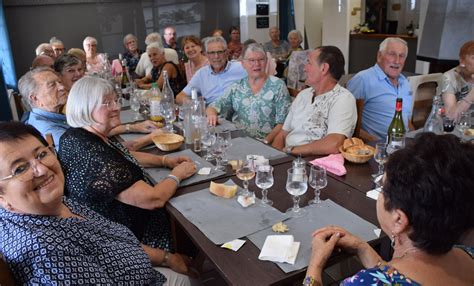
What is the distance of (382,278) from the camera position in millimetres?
917

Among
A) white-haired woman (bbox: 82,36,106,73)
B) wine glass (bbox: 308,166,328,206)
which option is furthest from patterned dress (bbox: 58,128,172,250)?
white-haired woman (bbox: 82,36,106,73)

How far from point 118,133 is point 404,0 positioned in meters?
8.78

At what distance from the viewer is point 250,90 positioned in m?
3.12

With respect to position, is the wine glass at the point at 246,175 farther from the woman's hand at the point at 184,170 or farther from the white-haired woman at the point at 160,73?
the white-haired woman at the point at 160,73

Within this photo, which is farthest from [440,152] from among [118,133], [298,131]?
→ [118,133]

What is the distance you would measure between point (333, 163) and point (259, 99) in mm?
1286

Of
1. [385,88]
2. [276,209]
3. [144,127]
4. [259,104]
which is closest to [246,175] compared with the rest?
[276,209]

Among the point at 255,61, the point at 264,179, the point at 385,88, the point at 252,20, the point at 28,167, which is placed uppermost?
the point at 252,20

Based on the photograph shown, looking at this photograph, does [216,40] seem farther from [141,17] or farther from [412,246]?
[141,17]

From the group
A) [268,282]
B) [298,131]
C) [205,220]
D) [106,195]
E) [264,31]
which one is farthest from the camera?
[264,31]

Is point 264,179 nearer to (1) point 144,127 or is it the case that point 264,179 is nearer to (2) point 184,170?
(2) point 184,170

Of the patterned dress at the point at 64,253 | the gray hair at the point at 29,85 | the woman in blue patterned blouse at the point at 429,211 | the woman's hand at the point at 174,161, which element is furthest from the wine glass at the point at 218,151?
the gray hair at the point at 29,85

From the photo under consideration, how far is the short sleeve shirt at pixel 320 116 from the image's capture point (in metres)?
2.35

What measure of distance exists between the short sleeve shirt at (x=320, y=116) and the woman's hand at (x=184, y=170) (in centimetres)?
91
